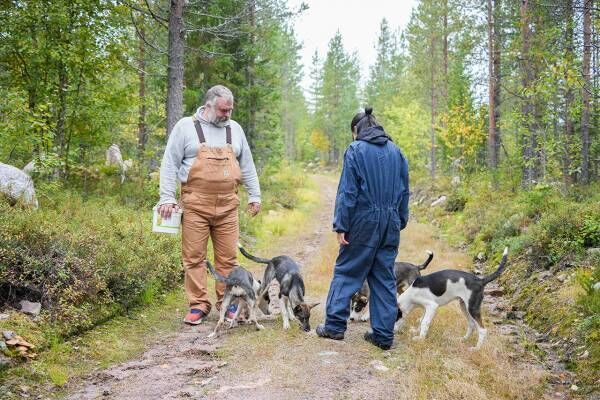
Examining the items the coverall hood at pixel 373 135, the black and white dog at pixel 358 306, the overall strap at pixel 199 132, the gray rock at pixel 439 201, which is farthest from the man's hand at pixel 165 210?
the gray rock at pixel 439 201

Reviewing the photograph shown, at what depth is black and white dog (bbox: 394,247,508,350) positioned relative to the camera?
226 inches

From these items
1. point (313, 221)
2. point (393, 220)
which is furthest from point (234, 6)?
point (393, 220)

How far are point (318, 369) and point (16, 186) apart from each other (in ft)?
18.7

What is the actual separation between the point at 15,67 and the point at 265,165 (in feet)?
45.2

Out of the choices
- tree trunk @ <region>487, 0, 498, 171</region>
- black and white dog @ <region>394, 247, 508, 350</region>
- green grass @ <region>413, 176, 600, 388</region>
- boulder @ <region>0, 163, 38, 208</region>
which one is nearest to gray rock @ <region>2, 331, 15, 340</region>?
boulder @ <region>0, 163, 38, 208</region>

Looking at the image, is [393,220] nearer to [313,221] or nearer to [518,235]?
[518,235]

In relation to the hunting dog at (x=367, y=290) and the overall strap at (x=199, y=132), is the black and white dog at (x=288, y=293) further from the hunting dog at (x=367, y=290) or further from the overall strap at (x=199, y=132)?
the overall strap at (x=199, y=132)

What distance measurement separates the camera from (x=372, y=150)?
5336mm

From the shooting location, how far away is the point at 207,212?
6.06 m

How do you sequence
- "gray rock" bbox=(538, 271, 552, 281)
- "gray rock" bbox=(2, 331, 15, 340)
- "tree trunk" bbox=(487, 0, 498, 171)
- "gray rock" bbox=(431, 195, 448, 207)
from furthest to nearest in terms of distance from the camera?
"gray rock" bbox=(431, 195, 448, 207)
"tree trunk" bbox=(487, 0, 498, 171)
"gray rock" bbox=(538, 271, 552, 281)
"gray rock" bbox=(2, 331, 15, 340)

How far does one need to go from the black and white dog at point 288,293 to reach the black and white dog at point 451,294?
1170 millimetres

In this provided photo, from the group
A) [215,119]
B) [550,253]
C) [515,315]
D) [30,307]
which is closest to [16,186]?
[30,307]

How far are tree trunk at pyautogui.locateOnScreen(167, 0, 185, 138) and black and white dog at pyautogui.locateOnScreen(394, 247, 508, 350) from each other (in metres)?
5.94

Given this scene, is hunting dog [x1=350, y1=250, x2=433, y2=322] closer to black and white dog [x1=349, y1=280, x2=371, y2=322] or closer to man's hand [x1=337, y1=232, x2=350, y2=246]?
black and white dog [x1=349, y1=280, x2=371, y2=322]
